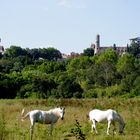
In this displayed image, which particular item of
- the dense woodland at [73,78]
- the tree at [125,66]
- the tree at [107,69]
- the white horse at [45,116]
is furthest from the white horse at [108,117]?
the tree at [125,66]

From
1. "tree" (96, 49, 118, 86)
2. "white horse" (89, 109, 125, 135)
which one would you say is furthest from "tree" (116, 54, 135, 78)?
"white horse" (89, 109, 125, 135)

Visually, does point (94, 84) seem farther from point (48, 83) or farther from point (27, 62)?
point (27, 62)

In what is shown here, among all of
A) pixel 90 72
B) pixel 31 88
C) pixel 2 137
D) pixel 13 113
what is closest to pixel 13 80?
pixel 31 88

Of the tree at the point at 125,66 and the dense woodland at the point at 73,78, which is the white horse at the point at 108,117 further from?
the tree at the point at 125,66

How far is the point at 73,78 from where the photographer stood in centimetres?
8381

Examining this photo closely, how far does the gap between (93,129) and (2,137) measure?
34.4ft

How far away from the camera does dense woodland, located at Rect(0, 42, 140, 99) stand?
6319 cm

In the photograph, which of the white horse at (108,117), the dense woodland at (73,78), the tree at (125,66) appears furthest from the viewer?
the tree at (125,66)

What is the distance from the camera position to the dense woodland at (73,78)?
207 ft

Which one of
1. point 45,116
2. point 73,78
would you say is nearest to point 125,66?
point 73,78

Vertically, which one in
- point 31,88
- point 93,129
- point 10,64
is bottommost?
point 93,129

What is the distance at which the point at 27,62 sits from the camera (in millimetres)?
129250

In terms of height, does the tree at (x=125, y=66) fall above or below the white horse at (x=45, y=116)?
above

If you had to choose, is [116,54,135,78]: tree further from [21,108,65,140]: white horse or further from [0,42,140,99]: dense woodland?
[21,108,65,140]: white horse
